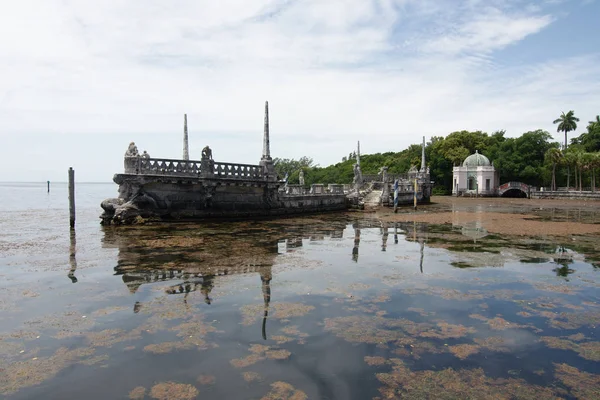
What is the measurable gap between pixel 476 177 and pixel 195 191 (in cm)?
5398

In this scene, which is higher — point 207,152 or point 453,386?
point 207,152

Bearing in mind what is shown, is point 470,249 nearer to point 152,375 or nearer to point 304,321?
point 304,321

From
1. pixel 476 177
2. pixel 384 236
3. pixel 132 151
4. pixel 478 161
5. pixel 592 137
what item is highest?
pixel 592 137

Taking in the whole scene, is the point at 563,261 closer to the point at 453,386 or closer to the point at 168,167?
the point at 453,386

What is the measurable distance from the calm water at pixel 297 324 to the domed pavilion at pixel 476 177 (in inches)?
2166

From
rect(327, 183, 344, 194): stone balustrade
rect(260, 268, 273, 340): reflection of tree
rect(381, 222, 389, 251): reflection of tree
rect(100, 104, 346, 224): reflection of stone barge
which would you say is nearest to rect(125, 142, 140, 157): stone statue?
rect(100, 104, 346, 224): reflection of stone barge

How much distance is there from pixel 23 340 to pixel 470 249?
515 inches

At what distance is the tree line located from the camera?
62.3 metres

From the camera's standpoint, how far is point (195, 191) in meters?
23.8

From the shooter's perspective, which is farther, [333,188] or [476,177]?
[476,177]

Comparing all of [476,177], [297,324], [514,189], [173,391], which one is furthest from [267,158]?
[514,189]

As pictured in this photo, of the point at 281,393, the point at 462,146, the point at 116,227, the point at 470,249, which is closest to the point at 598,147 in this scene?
the point at 462,146

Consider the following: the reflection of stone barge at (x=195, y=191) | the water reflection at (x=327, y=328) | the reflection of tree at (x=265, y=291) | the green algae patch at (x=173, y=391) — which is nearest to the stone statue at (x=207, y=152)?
the reflection of stone barge at (x=195, y=191)

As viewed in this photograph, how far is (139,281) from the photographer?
31.0ft
